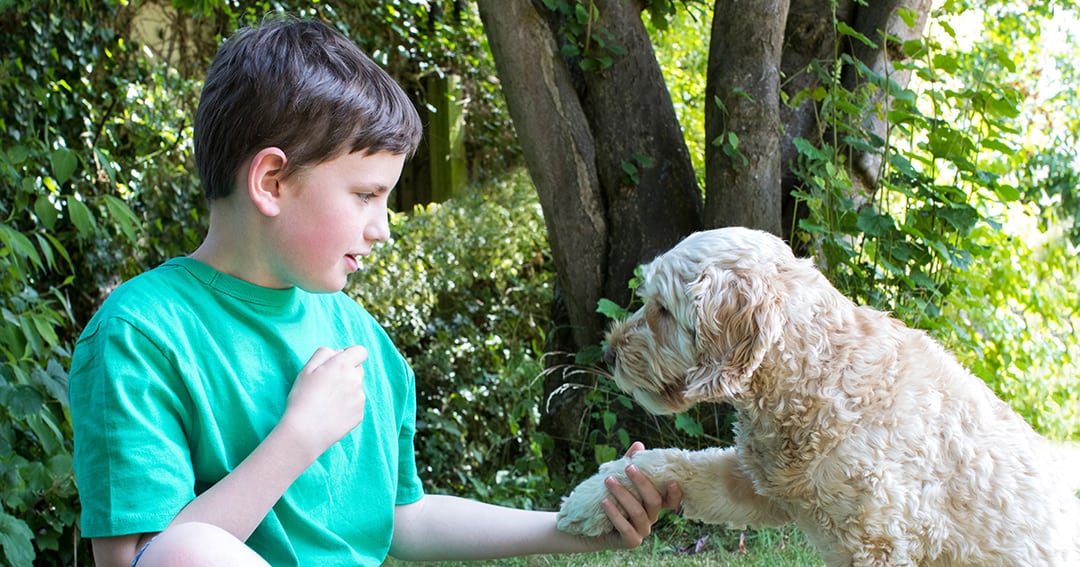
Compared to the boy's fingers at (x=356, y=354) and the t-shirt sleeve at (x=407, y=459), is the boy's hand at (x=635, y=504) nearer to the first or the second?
the t-shirt sleeve at (x=407, y=459)

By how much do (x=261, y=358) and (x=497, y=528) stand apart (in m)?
0.69

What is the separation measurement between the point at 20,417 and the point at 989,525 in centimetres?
289

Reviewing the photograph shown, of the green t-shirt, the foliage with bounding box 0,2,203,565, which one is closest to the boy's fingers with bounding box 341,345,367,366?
the green t-shirt

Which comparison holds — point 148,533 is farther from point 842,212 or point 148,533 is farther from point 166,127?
point 166,127

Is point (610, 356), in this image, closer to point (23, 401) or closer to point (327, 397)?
point (327, 397)

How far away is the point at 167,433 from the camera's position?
1.88 metres

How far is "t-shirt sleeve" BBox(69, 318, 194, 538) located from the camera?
180 centimetres

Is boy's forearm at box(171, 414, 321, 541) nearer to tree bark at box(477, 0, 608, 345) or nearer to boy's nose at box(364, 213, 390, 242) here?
boy's nose at box(364, 213, 390, 242)

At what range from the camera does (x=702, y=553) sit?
425cm

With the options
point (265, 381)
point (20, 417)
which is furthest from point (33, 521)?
point (265, 381)

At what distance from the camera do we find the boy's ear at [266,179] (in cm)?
204

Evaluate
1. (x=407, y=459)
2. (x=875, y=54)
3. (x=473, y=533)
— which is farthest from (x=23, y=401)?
(x=875, y=54)

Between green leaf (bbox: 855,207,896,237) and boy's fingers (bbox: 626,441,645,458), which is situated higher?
green leaf (bbox: 855,207,896,237)

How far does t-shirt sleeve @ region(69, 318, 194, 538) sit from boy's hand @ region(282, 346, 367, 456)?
0.73ft
